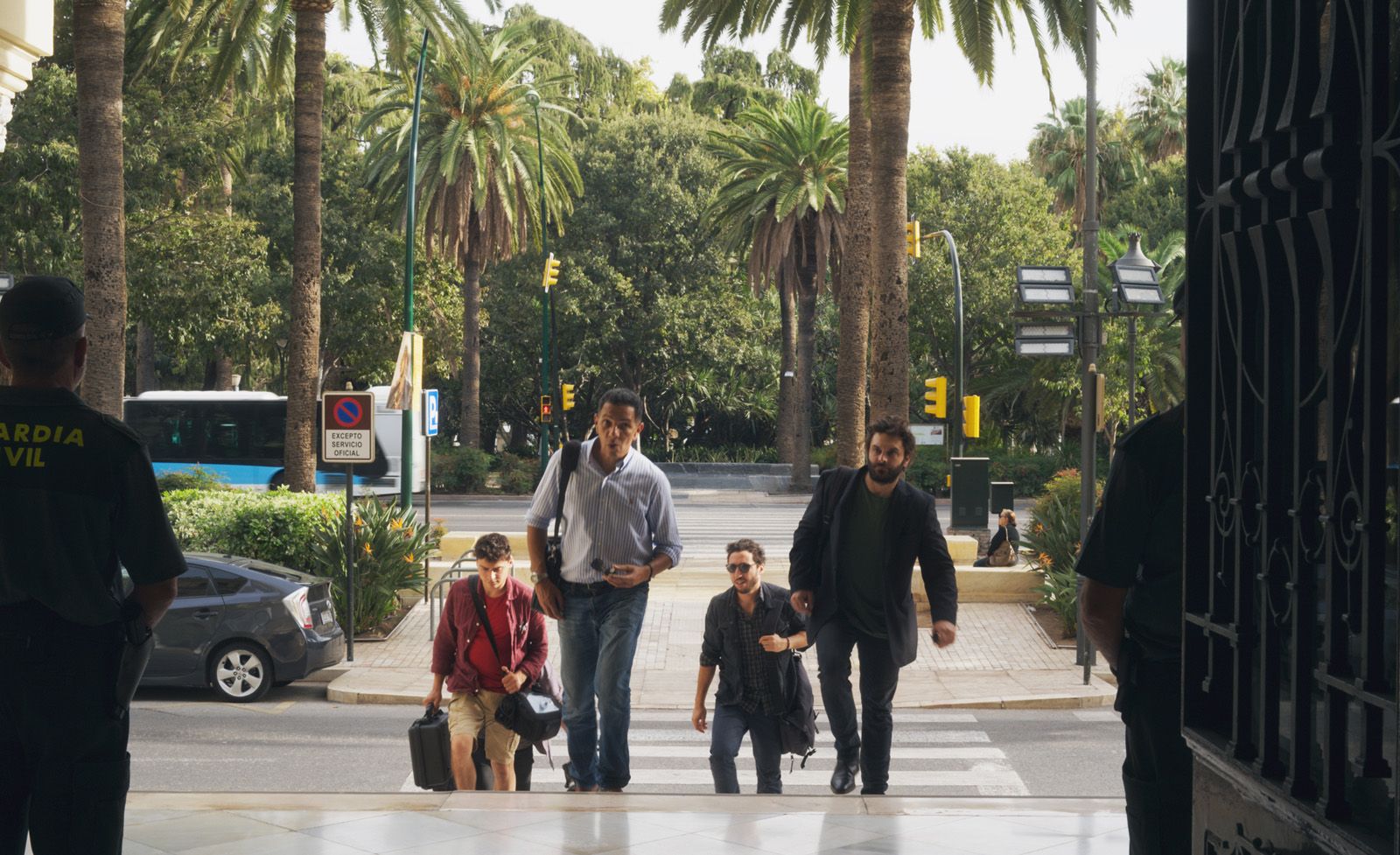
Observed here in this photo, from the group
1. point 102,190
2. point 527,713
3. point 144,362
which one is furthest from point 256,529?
point 144,362

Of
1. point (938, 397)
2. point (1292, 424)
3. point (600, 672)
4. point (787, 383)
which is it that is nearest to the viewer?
point (1292, 424)

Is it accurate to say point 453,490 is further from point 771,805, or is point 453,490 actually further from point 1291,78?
point 1291,78

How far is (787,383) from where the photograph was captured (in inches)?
1965

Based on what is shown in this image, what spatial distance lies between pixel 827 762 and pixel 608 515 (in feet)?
18.2

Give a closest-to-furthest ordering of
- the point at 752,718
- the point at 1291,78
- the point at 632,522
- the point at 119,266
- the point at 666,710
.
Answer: the point at 1291,78
the point at 632,522
the point at 752,718
the point at 666,710
the point at 119,266

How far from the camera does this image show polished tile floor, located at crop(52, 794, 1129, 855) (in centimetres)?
562

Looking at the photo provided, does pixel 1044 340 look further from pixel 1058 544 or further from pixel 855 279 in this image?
pixel 855 279

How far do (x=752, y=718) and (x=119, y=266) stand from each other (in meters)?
12.2

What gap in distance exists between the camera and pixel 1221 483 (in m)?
2.78

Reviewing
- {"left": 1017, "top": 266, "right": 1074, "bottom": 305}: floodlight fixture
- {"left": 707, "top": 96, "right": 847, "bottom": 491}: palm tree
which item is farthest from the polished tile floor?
{"left": 707, "top": 96, "right": 847, "bottom": 491}: palm tree

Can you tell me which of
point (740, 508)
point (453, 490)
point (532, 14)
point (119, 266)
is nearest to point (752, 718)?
point (119, 266)

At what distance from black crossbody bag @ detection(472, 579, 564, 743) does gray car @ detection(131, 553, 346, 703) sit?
7062 millimetres

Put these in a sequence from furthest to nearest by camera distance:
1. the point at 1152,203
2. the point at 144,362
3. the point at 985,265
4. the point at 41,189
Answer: the point at 1152,203 → the point at 985,265 → the point at 144,362 → the point at 41,189

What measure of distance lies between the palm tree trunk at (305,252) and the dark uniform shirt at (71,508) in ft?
60.2
